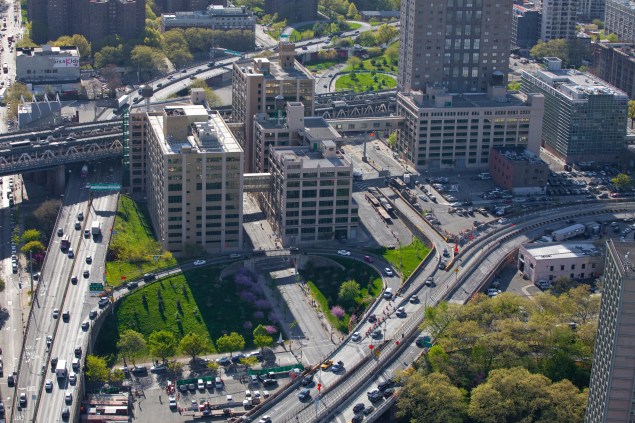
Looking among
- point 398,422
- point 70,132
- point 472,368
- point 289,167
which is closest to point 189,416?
point 398,422

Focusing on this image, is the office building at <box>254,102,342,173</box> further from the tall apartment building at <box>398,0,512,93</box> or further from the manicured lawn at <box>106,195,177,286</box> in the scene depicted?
the tall apartment building at <box>398,0,512,93</box>

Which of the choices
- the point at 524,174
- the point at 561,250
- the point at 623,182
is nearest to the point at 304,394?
the point at 561,250

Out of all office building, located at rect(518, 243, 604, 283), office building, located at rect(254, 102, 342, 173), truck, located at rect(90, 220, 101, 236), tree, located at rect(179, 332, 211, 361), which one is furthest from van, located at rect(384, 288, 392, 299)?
truck, located at rect(90, 220, 101, 236)

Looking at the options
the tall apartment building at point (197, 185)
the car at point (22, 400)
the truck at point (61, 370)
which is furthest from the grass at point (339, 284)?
the car at point (22, 400)

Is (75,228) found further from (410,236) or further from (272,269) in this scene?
(410,236)

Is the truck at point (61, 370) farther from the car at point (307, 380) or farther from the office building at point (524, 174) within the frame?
the office building at point (524, 174)

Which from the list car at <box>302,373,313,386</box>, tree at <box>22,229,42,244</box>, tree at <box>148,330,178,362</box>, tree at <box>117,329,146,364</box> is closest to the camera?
car at <box>302,373,313,386</box>

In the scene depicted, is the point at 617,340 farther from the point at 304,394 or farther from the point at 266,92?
the point at 266,92
